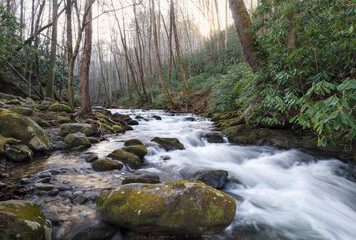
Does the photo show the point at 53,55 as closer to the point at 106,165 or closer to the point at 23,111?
the point at 23,111

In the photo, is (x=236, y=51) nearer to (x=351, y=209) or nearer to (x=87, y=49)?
(x=87, y=49)

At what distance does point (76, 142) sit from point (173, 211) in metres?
4.76

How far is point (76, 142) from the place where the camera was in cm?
581

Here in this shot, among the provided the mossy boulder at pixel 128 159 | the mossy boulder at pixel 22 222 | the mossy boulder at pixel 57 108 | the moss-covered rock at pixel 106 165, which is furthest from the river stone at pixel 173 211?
the mossy boulder at pixel 57 108

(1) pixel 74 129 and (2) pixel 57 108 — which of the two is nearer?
(1) pixel 74 129

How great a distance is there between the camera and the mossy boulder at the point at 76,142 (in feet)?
18.7

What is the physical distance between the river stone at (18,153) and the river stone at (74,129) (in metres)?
1.94

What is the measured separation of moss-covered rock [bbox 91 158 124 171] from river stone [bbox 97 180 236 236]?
190 centimetres

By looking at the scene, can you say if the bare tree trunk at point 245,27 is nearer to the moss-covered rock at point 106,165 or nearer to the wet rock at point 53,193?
the moss-covered rock at point 106,165

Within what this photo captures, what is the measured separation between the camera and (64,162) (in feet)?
15.1

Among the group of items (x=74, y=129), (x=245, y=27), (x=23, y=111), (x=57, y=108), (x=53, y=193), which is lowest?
(x=53, y=193)

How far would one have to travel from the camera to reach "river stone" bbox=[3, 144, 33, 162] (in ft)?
13.5

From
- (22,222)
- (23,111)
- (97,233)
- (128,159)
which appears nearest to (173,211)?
(97,233)

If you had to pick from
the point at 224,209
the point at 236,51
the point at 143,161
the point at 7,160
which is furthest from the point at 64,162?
the point at 236,51
